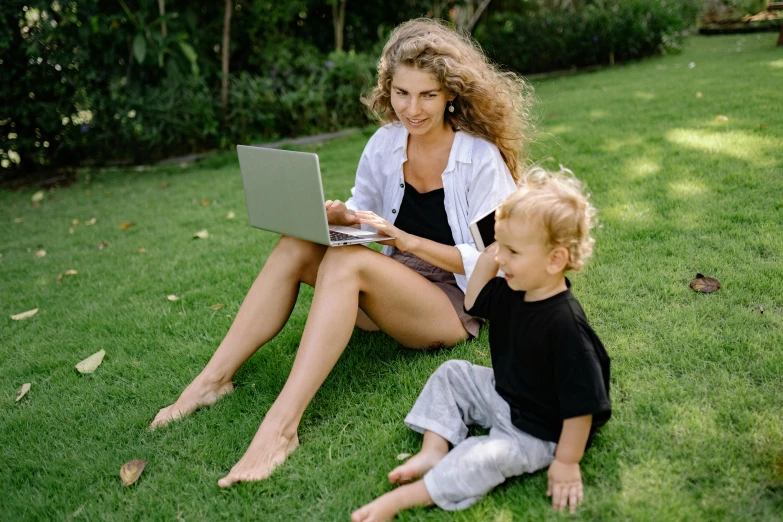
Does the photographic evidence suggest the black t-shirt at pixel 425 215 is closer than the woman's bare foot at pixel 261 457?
No

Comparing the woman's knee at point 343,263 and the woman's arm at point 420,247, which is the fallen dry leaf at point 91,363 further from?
the woman's arm at point 420,247

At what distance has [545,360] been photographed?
1694 millimetres

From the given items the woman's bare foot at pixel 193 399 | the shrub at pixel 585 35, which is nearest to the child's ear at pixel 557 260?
the woman's bare foot at pixel 193 399

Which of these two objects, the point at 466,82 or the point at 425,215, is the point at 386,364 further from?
the point at 466,82

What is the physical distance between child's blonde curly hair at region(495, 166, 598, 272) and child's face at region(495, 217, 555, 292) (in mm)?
19

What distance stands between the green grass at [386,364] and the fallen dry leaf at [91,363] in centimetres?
3

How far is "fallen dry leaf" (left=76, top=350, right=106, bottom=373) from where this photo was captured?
8.99 ft

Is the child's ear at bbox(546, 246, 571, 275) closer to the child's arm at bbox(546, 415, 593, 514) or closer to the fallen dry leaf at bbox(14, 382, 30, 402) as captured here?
the child's arm at bbox(546, 415, 593, 514)

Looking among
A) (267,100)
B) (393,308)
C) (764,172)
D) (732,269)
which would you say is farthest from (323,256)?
(267,100)

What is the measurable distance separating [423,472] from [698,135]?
11.2 feet

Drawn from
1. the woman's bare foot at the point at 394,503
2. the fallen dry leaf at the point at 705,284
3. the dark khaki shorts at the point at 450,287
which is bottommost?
the woman's bare foot at the point at 394,503

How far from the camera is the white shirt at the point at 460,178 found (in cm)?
232

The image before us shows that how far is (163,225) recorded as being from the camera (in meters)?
4.68

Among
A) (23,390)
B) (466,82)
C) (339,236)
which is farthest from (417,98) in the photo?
(23,390)
